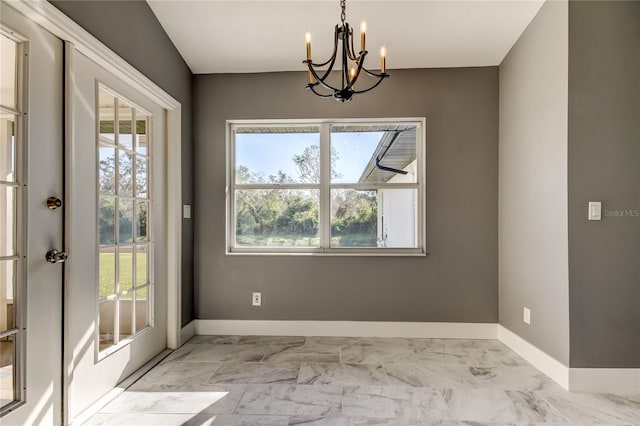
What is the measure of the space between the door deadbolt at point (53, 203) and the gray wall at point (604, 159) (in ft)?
9.54

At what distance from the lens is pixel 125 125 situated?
212cm

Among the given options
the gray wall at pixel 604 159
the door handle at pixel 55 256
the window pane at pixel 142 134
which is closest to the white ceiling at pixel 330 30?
the gray wall at pixel 604 159

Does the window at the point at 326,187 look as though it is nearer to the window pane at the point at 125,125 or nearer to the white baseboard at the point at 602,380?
the window pane at the point at 125,125

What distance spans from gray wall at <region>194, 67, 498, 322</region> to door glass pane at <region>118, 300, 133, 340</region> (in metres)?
0.84

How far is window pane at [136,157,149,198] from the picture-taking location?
2.26 m

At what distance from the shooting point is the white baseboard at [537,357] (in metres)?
2.07

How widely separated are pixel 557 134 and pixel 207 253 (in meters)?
2.92

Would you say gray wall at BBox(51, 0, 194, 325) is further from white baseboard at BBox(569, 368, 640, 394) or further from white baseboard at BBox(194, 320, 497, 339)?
white baseboard at BBox(569, 368, 640, 394)

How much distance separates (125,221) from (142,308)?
66cm

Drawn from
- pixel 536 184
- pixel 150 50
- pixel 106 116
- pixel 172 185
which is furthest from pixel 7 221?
pixel 536 184

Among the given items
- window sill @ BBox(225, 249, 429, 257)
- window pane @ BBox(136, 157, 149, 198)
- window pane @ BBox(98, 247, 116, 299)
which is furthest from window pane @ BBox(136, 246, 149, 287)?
window sill @ BBox(225, 249, 429, 257)

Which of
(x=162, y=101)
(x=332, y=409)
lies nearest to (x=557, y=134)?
(x=332, y=409)

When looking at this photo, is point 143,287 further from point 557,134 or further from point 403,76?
point 557,134

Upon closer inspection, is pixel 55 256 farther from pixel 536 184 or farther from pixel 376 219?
pixel 536 184
